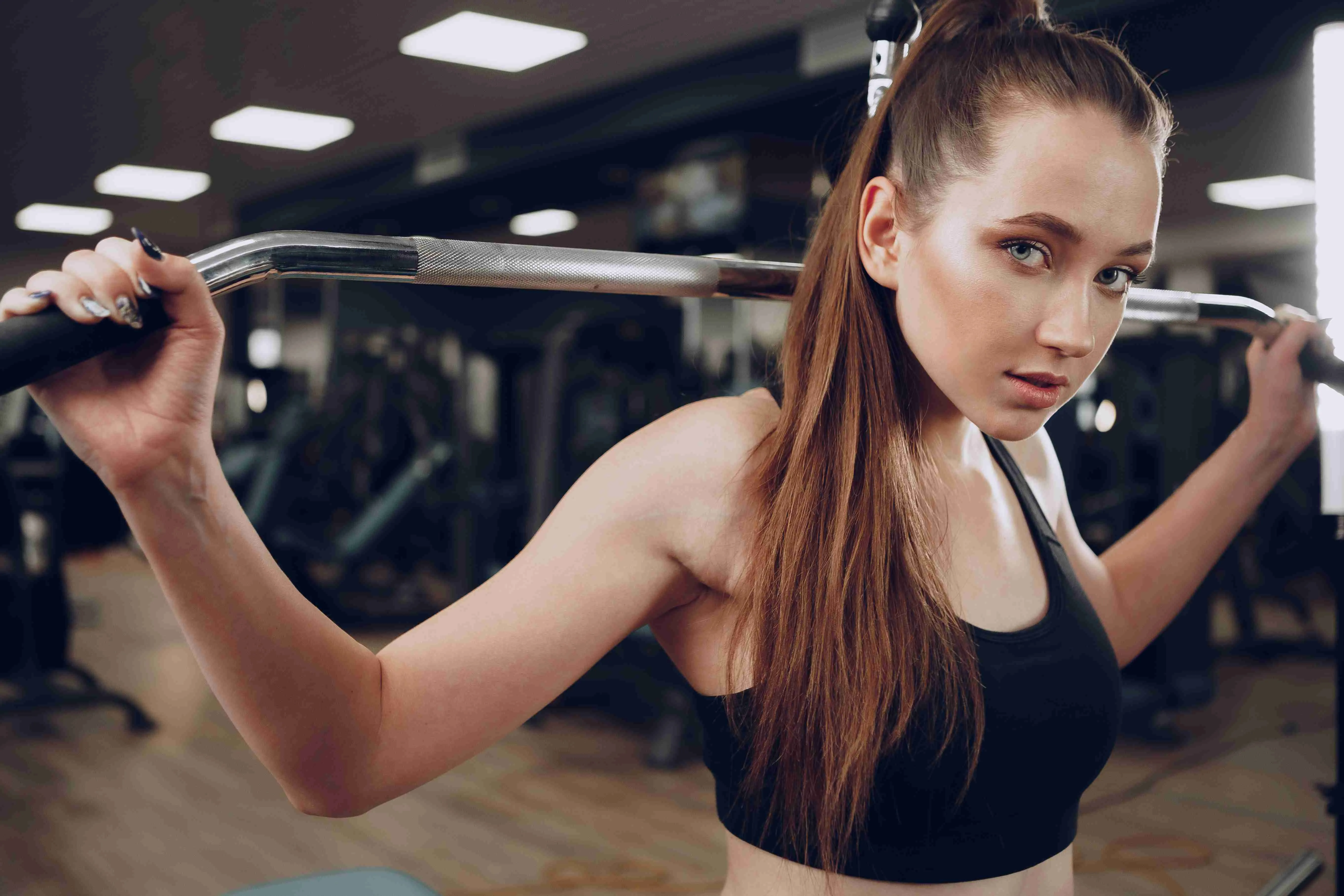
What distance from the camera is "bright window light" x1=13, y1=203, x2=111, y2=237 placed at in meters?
9.70

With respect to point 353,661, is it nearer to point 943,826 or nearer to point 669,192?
point 943,826

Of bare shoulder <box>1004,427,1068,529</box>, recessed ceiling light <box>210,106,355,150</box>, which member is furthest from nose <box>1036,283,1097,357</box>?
recessed ceiling light <box>210,106,355,150</box>

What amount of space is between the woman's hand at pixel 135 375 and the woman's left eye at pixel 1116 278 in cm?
66

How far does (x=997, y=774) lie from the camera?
848 millimetres

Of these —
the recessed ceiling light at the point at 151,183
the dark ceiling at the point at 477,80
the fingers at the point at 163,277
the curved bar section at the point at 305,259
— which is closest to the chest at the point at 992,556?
the curved bar section at the point at 305,259

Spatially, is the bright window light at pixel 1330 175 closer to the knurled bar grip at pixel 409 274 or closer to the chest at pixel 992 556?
the chest at pixel 992 556

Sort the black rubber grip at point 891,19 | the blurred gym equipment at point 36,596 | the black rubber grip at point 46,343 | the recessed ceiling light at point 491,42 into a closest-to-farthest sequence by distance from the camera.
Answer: the black rubber grip at point 46,343, the black rubber grip at point 891,19, the blurred gym equipment at point 36,596, the recessed ceiling light at point 491,42

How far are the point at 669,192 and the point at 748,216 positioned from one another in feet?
2.56

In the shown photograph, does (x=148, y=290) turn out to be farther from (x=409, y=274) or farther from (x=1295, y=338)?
(x=1295, y=338)

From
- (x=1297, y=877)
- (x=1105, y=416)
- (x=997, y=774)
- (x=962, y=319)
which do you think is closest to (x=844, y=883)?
(x=997, y=774)

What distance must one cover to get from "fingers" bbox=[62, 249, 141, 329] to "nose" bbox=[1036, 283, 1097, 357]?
0.62m

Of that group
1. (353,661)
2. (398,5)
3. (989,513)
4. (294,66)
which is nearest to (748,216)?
(398,5)

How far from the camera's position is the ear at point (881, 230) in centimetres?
87

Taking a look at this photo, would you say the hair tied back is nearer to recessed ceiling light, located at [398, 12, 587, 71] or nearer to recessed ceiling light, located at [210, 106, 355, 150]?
recessed ceiling light, located at [398, 12, 587, 71]
